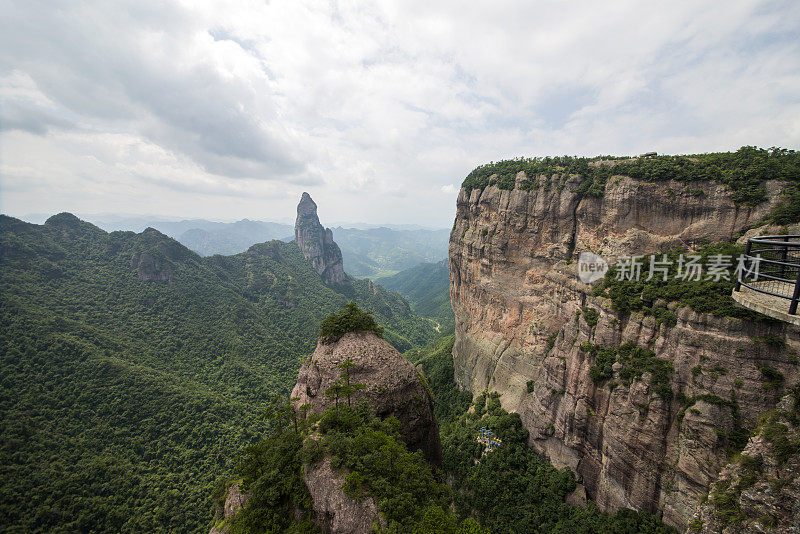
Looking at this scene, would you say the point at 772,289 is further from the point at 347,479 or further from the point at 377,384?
the point at 347,479

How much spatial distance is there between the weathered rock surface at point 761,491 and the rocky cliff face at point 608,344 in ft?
19.4

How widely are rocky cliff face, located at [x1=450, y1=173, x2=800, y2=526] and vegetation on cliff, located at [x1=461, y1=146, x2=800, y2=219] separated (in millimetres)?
690

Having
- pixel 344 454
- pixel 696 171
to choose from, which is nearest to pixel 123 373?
pixel 344 454

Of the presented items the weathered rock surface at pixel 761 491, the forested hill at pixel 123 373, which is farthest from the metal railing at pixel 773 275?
the forested hill at pixel 123 373

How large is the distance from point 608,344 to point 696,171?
16963mm

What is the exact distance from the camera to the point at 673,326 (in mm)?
19875

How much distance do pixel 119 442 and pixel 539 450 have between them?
52571mm

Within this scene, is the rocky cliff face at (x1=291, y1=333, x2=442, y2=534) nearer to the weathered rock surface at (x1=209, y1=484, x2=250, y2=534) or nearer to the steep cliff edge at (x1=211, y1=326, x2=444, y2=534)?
the steep cliff edge at (x1=211, y1=326, x2=444, y2=534)

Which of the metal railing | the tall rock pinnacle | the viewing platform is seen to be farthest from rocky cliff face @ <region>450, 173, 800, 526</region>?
the tall rock pinnacle

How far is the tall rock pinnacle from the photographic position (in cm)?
13225

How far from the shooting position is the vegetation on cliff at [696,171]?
2102 centimetres

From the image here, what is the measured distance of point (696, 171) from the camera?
24359 mm

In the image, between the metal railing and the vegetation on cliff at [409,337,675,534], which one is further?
the vegetation on cliff at [409,337,675,534]

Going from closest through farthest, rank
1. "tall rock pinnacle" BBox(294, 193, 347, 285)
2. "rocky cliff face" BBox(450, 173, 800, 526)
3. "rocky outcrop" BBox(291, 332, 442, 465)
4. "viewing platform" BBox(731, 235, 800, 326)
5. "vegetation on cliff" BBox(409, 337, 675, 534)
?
"viewing platform" BBox(731, 235, 800, 326) → "rocky outcrop" BBox(291, 332, 442, 465) → "rocky cliff face" BBox(450, 173, 800, 526) → "vegetation on cliff" BBox(409, 337, 675, 534) → "tall rock pinnacle" BBox(294, 193, 347, 285)
